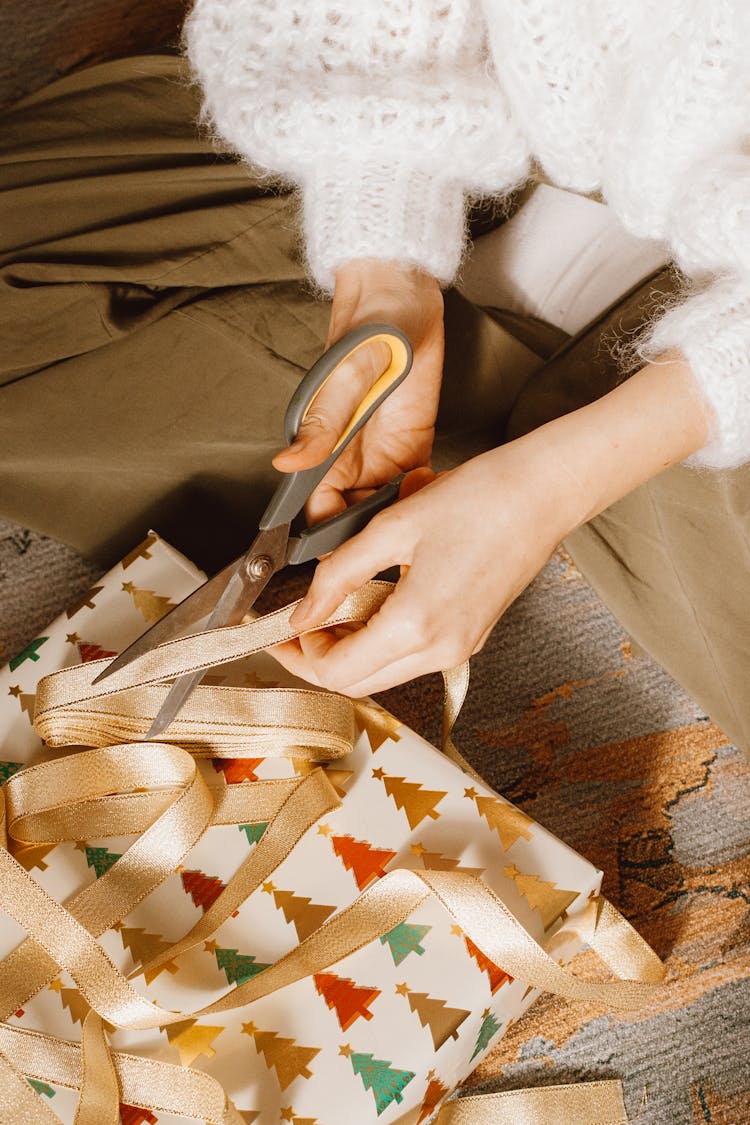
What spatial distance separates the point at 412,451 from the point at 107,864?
326mm

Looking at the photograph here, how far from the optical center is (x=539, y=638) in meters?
0.85

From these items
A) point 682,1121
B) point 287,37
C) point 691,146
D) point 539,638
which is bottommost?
point 682,1121

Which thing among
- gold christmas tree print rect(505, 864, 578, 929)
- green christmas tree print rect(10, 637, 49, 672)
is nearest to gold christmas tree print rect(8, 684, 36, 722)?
green christmas tree print rect(10, 637, 49, 672)

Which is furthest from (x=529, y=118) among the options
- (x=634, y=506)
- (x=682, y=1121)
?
(x=682, y=1121)

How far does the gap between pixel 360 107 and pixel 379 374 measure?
158 mm

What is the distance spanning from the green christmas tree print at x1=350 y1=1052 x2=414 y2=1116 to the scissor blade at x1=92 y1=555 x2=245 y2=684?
264 millimetres

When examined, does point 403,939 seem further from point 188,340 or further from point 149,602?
point 188,340

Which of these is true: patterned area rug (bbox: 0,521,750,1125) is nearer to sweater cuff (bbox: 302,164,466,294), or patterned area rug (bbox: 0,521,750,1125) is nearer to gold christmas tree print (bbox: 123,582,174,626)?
gold christmas tree print (bbox: 123,582,174,626)

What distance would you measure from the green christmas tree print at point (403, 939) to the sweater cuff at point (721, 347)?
335 mm

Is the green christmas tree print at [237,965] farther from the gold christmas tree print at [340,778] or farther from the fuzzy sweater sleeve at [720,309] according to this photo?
the fuzzy sweater sleeve at [720,309]

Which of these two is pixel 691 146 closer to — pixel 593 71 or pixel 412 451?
pixel 593 71

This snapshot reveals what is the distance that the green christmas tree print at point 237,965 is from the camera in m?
0.54

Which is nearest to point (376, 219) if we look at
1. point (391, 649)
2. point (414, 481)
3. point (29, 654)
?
point (414, 481)

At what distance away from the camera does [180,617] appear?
0.52m
